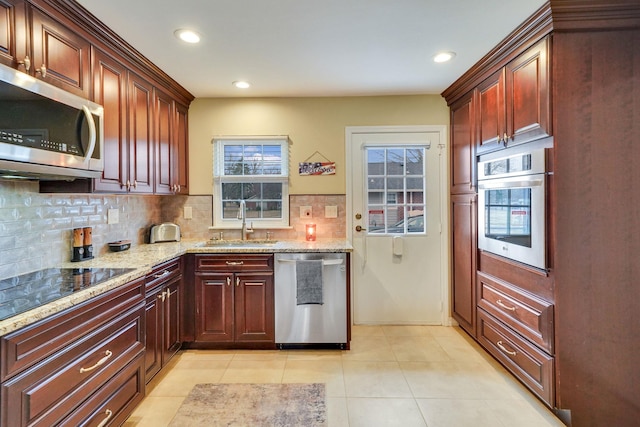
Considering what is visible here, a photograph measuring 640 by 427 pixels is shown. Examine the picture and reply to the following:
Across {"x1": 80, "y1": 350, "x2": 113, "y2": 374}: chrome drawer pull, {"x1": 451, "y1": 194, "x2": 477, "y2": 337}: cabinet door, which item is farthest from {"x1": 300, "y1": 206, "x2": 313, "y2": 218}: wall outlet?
{"x1": 80, "y1": 350, "x2": 113, "y2": 374}: chrome drawer pull

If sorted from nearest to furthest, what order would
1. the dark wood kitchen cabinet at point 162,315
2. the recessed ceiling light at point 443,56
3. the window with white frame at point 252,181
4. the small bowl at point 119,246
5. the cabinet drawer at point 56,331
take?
the cabinet drawer at point 56,331
the dark wood kitchen cabinet at point 162,315
the recessed ceiling light at point 443,56
the small bowl at point 119,246
the window with white frame at point 252,181

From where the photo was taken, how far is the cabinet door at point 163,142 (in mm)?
2740

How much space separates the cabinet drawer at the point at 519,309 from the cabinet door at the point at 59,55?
296cm

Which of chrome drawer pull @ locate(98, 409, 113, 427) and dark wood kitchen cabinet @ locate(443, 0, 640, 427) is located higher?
dark wood kitchen cabinet @ locate(443, 0, 640, 427)

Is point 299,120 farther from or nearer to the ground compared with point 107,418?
farther from the ground

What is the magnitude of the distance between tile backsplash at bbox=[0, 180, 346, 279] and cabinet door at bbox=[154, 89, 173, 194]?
1.09 ft

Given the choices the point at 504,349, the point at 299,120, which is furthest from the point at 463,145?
the point at 504,349

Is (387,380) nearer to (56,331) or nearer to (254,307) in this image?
(254,307)

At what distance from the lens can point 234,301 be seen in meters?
2.75

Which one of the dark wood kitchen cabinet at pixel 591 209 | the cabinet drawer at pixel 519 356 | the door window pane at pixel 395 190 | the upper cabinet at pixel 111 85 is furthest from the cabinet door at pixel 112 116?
the cabinet drawer at pixel 519 356

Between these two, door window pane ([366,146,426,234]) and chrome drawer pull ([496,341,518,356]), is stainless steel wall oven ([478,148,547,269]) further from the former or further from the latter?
door window pane ([366,146,426,234])

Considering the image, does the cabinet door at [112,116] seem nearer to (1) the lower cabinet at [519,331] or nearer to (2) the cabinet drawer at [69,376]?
(2) the cabinet drawer at [69,376]

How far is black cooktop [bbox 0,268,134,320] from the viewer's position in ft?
4.32

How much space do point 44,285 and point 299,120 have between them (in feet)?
8.10
